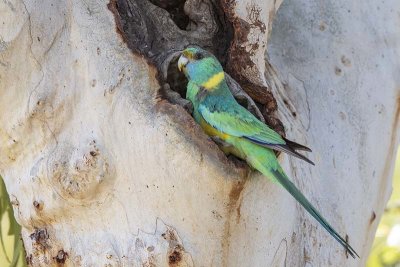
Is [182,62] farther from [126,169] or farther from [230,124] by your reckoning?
[126,169]

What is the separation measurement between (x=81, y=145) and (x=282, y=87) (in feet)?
2.76

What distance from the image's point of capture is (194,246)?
2.19 m

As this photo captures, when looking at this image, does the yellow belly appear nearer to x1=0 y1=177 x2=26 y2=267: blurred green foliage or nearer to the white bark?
the white bark

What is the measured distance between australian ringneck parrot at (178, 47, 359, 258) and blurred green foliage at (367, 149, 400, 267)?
44.3 inches

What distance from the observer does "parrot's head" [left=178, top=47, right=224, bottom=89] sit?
234cm

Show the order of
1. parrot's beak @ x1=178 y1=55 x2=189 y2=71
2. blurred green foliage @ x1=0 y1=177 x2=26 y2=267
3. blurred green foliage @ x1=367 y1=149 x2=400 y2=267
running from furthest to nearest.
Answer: blurred green foliage @ x1=367 y1=149 x2=400 y2=267 → blurred green foliage @ x1=0 y1=177 x2=26 y2=267 → parrot's beak @ x1=178 y1=55 x2=189 y2=71

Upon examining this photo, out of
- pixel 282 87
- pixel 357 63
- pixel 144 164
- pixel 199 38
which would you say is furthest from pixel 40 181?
pixel 357 63

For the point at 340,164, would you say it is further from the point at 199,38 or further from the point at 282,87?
the point at 199,38

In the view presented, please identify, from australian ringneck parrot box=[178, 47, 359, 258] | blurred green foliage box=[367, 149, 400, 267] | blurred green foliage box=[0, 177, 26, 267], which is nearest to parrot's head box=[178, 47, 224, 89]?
australian ringneck parrot box=[178, 47, 359, 258]

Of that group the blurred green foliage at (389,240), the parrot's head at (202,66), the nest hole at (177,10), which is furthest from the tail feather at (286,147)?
the blurred green foliage at (389,240)

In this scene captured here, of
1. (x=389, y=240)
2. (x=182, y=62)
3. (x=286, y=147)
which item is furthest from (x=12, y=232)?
(x=389, y=240)

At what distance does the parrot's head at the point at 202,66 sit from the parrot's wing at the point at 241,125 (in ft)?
0.30

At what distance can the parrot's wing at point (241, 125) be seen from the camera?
7.02 ft

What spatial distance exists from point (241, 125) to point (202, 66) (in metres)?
0.24
